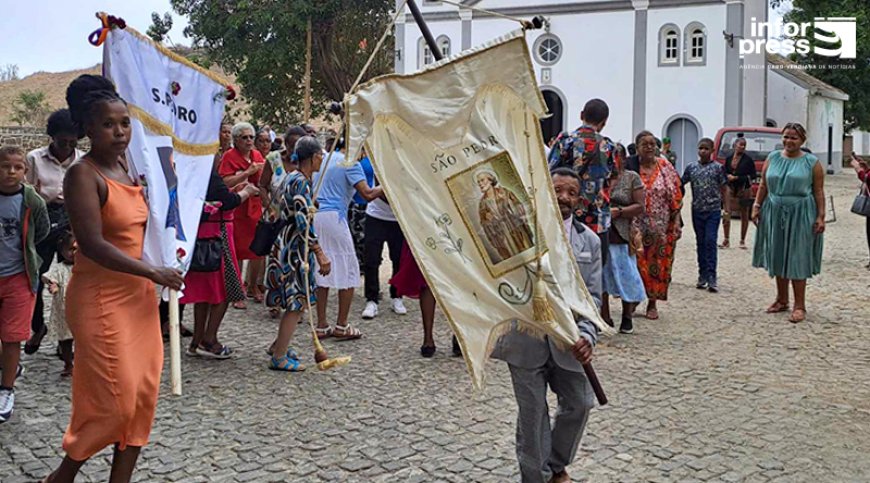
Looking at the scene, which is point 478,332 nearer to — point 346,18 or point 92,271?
point 92,271

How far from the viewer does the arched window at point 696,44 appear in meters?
29.6

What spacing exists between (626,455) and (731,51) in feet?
88.7

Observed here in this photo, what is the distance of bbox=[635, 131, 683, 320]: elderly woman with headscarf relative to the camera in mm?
8438

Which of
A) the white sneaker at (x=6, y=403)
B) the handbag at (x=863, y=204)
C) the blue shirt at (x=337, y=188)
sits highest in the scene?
the blue shirt at (x=337, y=188)

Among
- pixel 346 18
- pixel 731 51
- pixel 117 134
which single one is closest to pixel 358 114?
pixel 117 134

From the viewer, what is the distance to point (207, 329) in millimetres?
6785

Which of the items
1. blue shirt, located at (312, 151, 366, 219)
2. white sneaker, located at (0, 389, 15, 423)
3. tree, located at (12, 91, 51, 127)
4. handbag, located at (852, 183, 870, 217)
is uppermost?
tree, located at (12, 91, 51, 127)

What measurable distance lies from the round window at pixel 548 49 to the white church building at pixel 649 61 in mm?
37

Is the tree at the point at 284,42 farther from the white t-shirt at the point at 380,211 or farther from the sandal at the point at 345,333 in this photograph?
the sandal at the point at 345,333

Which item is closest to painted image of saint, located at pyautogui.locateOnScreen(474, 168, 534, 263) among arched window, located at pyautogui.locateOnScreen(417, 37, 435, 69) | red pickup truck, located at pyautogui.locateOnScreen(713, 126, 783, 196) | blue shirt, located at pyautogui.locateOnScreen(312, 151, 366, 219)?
blue shirt, located at pyautogui.locateOnScreen(312, 151, 366, 219)

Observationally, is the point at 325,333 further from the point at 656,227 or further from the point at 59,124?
the point at 656,227

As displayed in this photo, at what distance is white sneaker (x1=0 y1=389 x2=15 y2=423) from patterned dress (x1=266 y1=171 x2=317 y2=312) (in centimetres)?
184

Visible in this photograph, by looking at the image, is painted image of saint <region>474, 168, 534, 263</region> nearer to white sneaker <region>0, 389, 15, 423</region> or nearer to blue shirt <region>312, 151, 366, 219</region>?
white sneaker <region>0, 389, 15, 423</region>

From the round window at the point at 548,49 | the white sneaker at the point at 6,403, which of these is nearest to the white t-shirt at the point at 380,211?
the white sneaker at the point at 6,403
